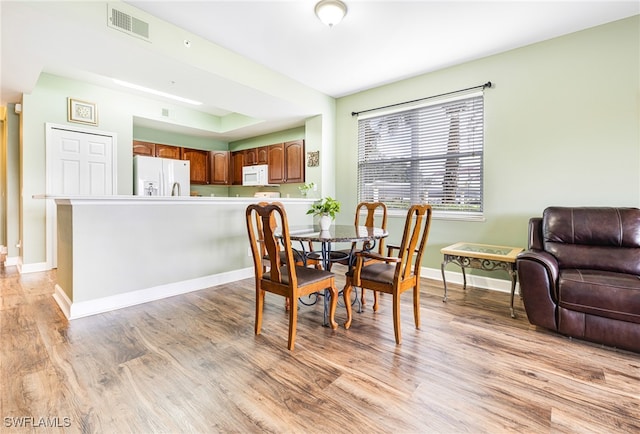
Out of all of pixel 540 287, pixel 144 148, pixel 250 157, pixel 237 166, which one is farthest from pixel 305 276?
pixel 237 166

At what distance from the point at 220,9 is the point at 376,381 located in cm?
325

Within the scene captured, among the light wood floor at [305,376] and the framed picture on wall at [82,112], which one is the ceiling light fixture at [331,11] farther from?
the framed picture on wall at [82,112]

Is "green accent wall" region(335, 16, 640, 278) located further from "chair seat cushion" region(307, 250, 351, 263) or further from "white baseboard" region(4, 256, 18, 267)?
"white baseboard" region(4, 256, 18, 267)

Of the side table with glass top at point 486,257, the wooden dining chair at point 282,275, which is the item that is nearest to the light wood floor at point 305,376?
the wooden dining chair at point 282,275

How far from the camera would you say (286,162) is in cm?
572

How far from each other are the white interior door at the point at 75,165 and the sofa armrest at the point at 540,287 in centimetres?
512

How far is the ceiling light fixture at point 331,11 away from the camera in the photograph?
2.57 metres

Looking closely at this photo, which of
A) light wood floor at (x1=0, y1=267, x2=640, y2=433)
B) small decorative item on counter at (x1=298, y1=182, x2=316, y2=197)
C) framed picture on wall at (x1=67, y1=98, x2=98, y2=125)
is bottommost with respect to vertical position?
light wood floor at (x1=0, y1=267, x2=640, y2=433)

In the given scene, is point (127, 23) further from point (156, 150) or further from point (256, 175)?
point (256, 175)

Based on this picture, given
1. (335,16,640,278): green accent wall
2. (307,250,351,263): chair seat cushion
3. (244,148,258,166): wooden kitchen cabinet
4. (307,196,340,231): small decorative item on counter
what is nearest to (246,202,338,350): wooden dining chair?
(307,250,351,263): chair seat cushion

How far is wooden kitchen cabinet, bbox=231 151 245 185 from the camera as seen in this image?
6.75 metres

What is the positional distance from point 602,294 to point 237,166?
6386 mm

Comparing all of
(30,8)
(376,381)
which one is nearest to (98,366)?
(376,381)

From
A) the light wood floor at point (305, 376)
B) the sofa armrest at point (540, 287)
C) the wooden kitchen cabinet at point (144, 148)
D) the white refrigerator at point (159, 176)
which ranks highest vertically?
the wooden kitchen cabinet at point (144, 148)
